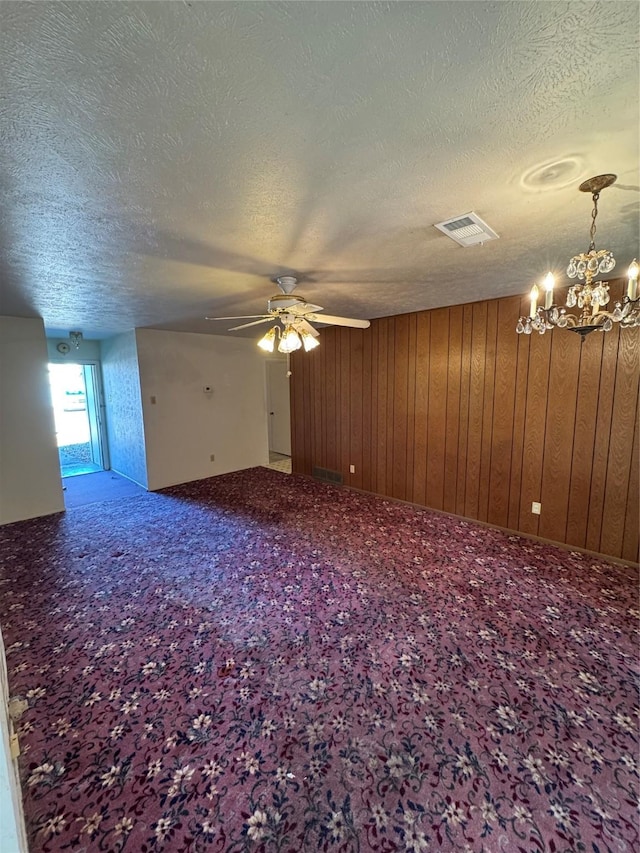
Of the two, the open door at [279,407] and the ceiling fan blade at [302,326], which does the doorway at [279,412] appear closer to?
the open door at [279,407]

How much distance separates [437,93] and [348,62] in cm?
31

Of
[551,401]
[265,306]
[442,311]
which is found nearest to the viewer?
[551,401]

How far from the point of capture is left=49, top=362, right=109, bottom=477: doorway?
6648 millimetres

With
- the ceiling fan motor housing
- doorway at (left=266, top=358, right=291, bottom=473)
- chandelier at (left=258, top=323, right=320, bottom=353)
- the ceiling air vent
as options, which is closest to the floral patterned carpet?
chandelier at (left=258, top=323, right=320, bottom=353)

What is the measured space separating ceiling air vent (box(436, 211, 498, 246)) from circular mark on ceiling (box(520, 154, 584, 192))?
0.30m

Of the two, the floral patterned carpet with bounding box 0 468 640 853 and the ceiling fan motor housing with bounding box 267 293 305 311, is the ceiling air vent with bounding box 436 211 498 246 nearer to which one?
the ceiling fan motor housing with bounding box 267 293 305 311

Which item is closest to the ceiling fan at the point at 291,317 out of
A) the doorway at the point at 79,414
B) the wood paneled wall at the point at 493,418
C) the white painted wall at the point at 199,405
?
the wood paneled wall at the point at 493,418

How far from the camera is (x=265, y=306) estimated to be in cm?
398

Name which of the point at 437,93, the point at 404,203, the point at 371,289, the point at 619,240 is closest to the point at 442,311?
the point at 371,289

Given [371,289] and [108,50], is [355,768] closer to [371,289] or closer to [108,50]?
[108,50]

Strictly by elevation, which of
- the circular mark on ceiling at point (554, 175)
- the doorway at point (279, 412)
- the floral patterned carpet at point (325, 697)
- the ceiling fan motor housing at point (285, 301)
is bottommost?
the floral patterned carpet at point (325, 697)

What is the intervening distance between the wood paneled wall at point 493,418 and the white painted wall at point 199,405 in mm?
1722

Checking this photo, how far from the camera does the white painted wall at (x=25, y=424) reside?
4.23 m

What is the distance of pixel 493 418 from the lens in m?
3.96
